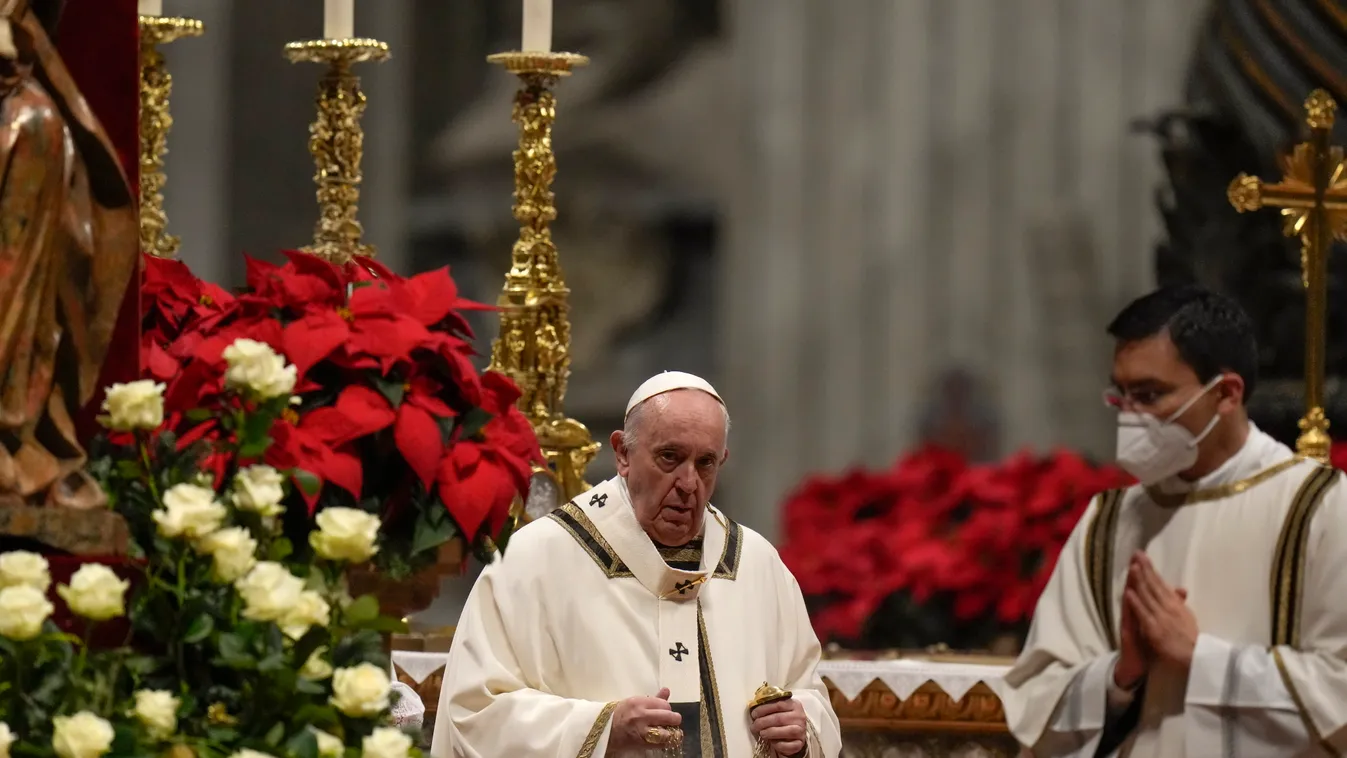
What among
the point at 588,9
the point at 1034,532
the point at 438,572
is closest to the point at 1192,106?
the point at 1034,532

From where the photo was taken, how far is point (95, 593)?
2947 mm

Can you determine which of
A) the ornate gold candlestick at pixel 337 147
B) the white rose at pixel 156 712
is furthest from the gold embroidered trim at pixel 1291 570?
the white rose at pixel 156 712

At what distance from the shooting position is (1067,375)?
31.2 feet

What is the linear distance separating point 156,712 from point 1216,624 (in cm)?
308

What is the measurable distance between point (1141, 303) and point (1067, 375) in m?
3.91

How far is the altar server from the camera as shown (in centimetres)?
539

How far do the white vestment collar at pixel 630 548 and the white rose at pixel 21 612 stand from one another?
174 cm

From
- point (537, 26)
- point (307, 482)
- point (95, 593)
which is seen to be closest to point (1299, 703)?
point (537, 26)

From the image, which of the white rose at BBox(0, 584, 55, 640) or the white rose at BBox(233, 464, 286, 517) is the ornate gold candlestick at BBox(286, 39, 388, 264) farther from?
the white rose at BBox(0, 584, 55, 640)

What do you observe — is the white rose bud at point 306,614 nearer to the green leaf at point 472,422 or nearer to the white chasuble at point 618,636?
the green leaf at point 472,422

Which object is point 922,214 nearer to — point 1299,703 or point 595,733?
point 1299,703

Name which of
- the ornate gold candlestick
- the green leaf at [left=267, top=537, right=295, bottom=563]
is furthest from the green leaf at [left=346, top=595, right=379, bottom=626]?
the ornate gold candlestick

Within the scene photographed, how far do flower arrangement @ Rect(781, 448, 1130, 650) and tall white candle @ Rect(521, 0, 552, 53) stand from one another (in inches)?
89.3

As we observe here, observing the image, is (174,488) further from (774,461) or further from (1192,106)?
(774,461)
